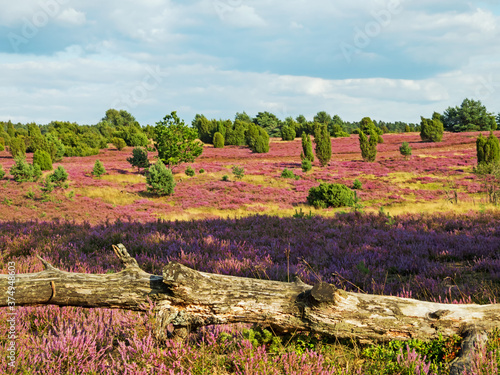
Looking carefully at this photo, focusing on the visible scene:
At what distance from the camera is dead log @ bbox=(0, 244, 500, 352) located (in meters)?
2.64

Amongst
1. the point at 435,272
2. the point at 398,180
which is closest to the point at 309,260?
the point at 435,272

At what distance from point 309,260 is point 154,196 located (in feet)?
62.9

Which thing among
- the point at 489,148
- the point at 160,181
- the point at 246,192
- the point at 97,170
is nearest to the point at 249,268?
the point at 246,192

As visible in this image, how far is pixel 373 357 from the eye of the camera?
2.61 meters

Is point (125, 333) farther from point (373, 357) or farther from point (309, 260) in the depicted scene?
point (309, 260)

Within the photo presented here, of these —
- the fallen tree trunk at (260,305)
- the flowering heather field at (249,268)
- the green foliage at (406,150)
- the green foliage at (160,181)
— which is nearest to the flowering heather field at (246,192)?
the green foliage at (160,181)

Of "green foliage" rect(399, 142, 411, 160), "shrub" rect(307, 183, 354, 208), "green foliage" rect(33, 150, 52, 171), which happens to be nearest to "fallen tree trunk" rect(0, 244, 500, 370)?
"shrub" rect(307, 183, 354, 208)

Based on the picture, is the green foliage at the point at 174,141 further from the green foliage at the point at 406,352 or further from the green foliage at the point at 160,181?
the green foliage at the point at 406,352

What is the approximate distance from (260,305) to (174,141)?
105 ft

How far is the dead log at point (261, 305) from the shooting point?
8.66 feet

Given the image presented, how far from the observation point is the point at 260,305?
8.82 ft

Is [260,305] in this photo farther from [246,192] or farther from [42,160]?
[42,160]

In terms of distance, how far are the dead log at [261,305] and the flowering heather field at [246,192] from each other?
34.9 ft

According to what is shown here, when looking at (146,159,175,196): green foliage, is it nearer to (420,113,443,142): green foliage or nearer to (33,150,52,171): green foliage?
(33,150,52,171): green foliage
